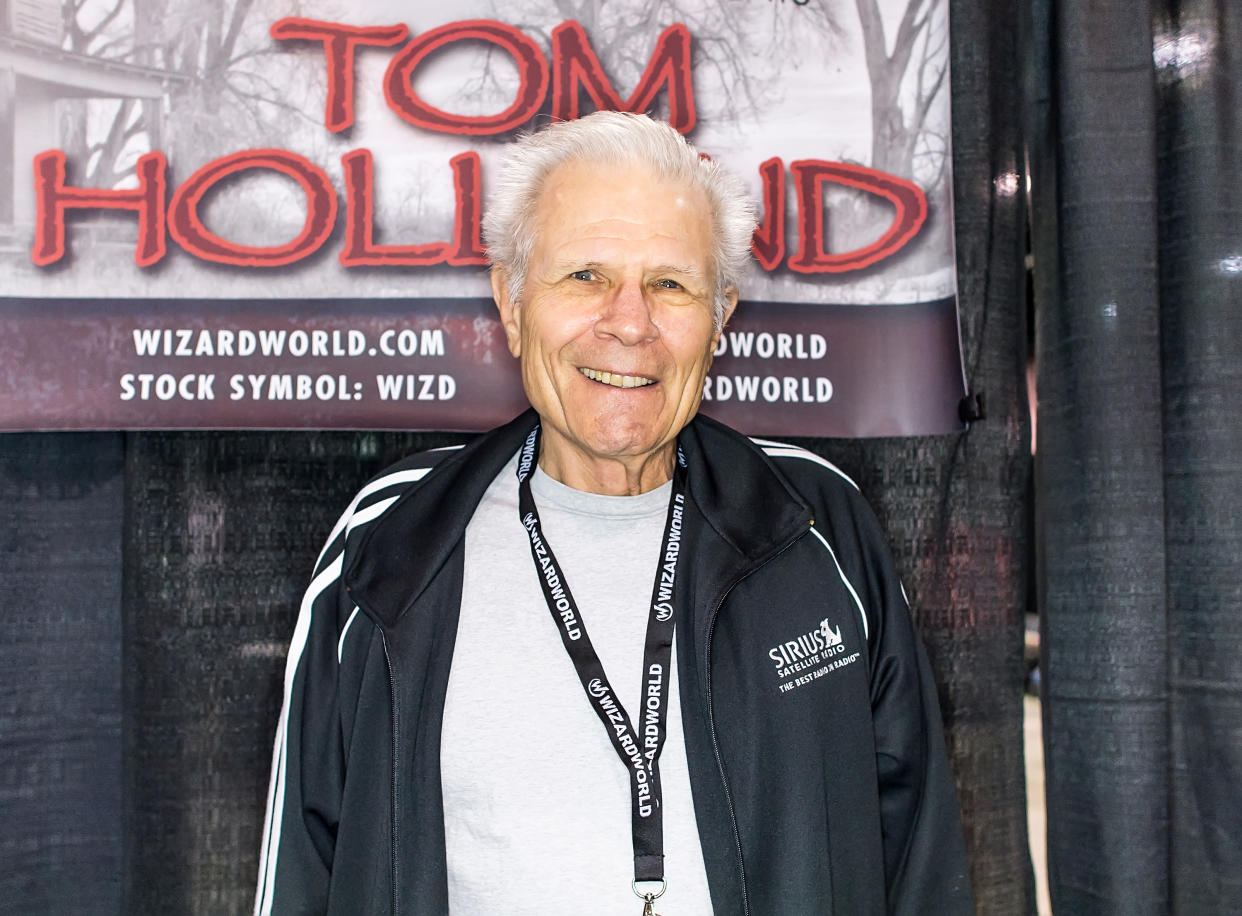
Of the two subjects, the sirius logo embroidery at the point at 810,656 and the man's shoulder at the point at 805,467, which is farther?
the man's shoulder at the point at 805,467

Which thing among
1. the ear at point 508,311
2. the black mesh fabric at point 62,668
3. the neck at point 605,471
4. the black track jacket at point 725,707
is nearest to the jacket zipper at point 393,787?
the black track jacket at point 725,707

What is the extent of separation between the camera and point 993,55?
1913 mm

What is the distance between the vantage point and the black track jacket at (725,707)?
120 cm

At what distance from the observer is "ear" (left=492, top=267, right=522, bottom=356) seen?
1.41 meters

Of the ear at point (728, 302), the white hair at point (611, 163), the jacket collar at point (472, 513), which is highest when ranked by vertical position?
the white hair at point (611, 163)

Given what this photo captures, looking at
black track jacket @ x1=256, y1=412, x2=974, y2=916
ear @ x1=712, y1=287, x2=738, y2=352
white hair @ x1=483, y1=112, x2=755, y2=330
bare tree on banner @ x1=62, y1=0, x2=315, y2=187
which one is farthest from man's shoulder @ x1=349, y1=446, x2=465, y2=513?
bare tree on banner @ x1=62, y1=0, x2=315, y2=187

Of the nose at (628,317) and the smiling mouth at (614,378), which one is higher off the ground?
the nose at (628,317)

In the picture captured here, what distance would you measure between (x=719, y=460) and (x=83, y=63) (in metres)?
1.23

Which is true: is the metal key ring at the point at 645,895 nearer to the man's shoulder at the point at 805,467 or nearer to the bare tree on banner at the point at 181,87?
the man's shoulder at the point at 805,467

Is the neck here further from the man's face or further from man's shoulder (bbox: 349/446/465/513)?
man's shoulder (bbox: 349/446/465/513)

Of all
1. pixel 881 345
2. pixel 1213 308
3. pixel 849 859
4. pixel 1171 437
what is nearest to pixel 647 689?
pixel 849 859

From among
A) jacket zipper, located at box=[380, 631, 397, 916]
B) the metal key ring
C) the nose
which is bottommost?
the metal key ring

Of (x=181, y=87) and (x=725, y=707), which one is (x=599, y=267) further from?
(x=181, y=87)

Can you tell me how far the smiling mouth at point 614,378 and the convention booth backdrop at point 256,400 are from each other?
446mm
